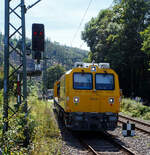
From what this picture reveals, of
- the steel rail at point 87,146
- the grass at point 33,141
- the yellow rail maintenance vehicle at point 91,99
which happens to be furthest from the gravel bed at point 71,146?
the yellow rail maintenance vehicle at point 91,99

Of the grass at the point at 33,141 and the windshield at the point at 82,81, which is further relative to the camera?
the windshield at the point at 82,81

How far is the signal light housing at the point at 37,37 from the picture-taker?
33.3ft

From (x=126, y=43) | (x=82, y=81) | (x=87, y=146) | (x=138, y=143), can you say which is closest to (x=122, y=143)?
(x=138, y=143)

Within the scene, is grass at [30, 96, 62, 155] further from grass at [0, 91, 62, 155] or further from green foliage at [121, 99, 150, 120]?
green foliage at [121, 99, 150, 120]

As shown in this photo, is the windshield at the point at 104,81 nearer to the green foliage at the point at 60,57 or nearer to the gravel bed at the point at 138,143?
the gravel bed at the point at 138,143

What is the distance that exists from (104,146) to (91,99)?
2069mm

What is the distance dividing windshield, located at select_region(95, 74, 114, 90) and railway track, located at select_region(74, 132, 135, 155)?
206 cm

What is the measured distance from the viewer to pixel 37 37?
10188mm

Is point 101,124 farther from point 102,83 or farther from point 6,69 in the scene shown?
point 6,69

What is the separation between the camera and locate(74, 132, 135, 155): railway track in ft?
30.3

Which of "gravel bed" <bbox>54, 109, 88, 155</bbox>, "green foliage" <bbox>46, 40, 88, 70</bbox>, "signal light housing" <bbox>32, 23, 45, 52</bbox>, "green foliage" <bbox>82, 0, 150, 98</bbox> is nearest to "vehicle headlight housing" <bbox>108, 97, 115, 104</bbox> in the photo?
"gravel bed" <bbox>54, 109, 88, 155</bbox>

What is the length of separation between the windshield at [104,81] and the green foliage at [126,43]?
24.9m

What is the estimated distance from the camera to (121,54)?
3725 centimetres

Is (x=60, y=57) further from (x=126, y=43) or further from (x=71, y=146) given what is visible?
(x=71, y=146)
